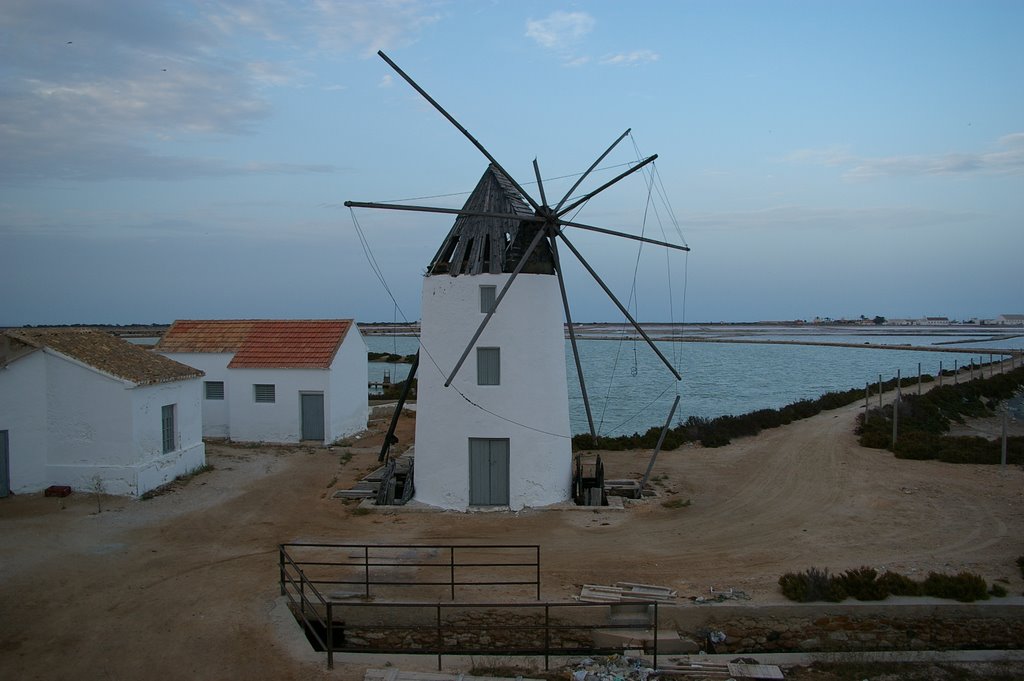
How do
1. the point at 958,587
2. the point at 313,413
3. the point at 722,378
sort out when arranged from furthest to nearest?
1. the point at 722,378
2. the point at 313,413
3. the point at 958,587

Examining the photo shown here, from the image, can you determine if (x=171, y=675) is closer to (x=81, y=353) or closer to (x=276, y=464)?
(x=81, y=353)

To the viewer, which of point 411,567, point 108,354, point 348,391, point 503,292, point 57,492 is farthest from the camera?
point 348,391

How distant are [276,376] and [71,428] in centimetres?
828

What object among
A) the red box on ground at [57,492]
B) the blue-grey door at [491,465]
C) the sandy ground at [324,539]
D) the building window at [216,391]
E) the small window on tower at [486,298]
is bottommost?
the sandy ground at [324,539]

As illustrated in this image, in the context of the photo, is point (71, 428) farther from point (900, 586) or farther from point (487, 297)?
point (900, 586)

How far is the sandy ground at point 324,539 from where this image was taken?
32.1ft

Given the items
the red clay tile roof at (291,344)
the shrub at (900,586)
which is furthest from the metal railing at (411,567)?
the red clay tile roof at (291,344)

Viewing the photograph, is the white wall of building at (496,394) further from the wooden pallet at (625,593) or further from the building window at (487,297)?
the wooden pallet at (625,593)

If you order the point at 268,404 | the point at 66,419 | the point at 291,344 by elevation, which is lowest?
the point at 268,404

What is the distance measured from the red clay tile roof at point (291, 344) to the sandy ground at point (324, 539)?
4.21m

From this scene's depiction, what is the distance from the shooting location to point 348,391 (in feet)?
86.4

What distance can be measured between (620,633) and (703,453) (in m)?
14.2

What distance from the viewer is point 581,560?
42.3 ft

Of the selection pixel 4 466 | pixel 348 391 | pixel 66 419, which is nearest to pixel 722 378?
pixel 348 391
